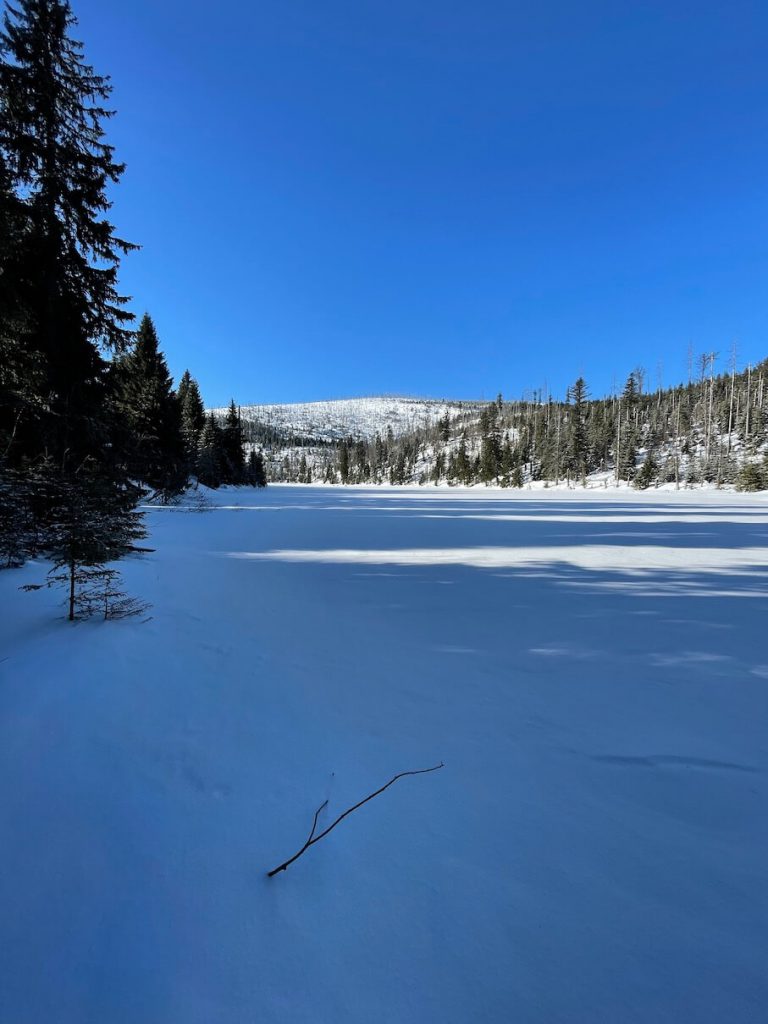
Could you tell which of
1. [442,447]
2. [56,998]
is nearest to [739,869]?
[56,998]

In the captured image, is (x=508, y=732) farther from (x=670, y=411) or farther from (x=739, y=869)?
(x=670, y=411)

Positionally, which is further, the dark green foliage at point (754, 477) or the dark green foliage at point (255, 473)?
the dark green foliage at point (255, 473)

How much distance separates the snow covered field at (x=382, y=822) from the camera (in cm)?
172

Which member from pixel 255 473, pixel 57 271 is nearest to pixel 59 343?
pixel 57 271

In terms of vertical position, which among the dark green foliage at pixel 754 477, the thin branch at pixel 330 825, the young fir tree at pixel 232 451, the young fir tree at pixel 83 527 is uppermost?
the young fir tree at pixel 232 451

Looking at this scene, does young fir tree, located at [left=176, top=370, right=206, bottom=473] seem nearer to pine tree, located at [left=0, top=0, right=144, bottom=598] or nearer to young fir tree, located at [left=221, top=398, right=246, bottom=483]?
young fir tree, located at [left=221, top=398, right=246, bottom=483]

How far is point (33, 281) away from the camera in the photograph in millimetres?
9211

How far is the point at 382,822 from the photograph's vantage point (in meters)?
2.55

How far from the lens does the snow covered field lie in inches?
67.9

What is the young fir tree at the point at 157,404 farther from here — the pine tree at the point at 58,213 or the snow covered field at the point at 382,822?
the snow covered field at the point at 382,822

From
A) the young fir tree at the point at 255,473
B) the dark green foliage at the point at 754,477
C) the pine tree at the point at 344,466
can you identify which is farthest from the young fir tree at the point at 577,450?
the pine tree at the point at 344,466

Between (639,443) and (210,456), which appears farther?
(639,443)

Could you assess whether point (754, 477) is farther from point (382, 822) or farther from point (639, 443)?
point (382, 822)

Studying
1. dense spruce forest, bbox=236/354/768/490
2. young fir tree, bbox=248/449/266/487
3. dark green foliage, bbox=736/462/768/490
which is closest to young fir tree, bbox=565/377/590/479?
dense spruce forest, bbox=236/354/768/490
